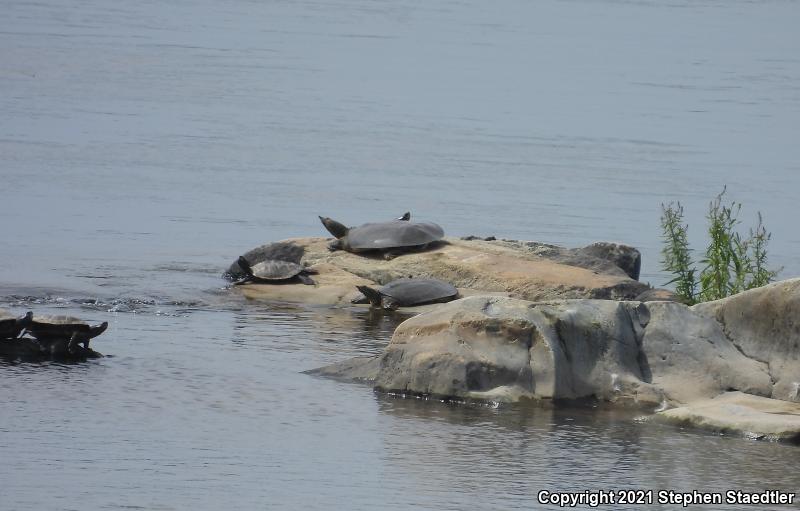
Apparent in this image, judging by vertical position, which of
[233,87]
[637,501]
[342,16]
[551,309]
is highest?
[342,16]

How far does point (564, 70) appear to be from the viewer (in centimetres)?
4881

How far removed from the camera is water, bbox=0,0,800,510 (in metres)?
9.15

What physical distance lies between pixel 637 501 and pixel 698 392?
8.77 feet

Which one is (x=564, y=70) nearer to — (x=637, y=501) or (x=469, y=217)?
(x=469, y=217)

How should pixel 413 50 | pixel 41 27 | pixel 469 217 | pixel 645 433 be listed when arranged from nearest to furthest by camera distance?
pixel 645 433 < pixel 469 217 < pixel 41 27 < pixel 413 50

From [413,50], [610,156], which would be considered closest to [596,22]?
[413,50]

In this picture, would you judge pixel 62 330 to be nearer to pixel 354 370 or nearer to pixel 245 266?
pixel 354 370

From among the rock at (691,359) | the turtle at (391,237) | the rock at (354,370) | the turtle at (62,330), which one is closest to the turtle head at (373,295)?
the turtle at (391,237)

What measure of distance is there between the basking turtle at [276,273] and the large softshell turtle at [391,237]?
3.99 ft

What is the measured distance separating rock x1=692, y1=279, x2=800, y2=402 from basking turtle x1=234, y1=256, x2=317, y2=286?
5.80m

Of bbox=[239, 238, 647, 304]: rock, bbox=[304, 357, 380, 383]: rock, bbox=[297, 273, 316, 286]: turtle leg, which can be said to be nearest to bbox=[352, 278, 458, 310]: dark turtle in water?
bbox=[239, 238, 647, 304]: rock

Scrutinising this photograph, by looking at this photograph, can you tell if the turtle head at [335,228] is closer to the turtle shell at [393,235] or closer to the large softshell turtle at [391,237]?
the large softshell turtle at [391,237]

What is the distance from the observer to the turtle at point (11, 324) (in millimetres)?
11500

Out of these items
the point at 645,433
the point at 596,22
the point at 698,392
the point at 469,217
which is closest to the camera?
the point at 645,433
